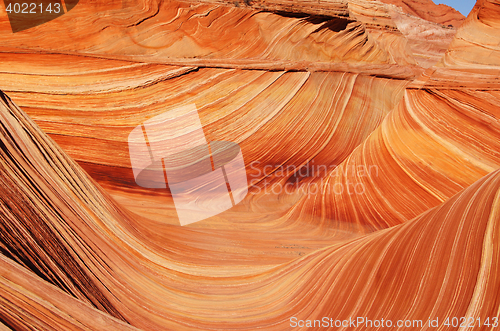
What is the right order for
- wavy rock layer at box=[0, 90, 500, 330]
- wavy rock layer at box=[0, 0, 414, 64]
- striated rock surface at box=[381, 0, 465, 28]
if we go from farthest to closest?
striated rock surface at box=[381, 0, 465, 28] → wavy rock layer at box=[0, 0, 414, 64] → wavy rock layer at box=[0, 90, 500, 330]

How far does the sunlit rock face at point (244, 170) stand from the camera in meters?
1.34

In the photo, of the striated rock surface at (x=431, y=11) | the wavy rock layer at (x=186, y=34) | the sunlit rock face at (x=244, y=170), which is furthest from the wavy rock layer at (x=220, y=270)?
the striated rock surface at (x=431, y=11)

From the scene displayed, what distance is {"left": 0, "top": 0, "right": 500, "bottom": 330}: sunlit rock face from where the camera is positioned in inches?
52.8

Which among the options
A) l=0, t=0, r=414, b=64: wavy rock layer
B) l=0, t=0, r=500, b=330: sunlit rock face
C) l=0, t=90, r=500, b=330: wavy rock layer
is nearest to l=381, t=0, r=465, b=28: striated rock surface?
l=0, t=0, r=500, b=330: sunlit rock face

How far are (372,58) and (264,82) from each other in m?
2.48

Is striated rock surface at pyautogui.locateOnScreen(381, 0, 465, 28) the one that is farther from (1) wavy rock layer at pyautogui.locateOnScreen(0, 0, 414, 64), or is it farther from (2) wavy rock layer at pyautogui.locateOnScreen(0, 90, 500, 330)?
(2) wavy rock layer at pyautogui.locateOnScreen(0, 90, 500, 330)

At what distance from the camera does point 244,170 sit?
3760 mm

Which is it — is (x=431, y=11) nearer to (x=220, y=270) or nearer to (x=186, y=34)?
(x=186, y=34)

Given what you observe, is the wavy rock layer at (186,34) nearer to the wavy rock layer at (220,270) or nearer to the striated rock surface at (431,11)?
the wavy rock layer at (220,270)

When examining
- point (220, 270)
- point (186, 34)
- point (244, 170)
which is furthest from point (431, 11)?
point (220, 270)

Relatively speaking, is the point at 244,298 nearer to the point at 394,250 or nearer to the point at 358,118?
the point at 394,250

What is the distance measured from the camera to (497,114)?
8.54 feet

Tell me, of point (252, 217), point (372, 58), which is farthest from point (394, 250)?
point (372, 58)

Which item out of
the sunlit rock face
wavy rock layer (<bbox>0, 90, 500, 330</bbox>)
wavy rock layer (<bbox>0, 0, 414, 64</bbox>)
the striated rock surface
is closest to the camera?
wavy rock layer (<bbox>0, 90, 500, 330</bbox>)
